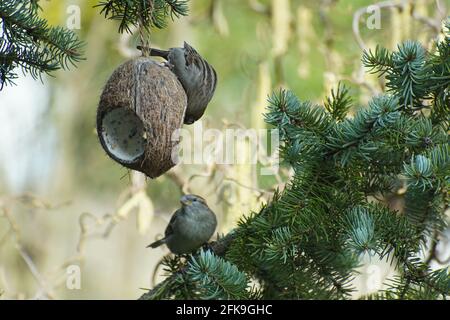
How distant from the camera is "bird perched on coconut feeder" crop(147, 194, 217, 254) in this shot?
2.82 metres

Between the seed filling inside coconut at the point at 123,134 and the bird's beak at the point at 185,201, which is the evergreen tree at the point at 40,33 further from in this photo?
the bird's beak at the point at 185,201

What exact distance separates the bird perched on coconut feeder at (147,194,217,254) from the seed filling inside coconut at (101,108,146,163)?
0.90 meters

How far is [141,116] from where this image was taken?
6.18 ft

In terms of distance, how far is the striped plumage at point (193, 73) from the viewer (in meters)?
2.08

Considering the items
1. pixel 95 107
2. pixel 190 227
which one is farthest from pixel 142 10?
pixel 95 107

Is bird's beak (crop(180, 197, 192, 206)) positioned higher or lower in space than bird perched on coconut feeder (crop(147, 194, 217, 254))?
higher

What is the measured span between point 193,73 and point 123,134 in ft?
0.93

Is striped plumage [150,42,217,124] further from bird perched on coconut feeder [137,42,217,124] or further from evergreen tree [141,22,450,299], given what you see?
evergreen tree [141,22,450,299]

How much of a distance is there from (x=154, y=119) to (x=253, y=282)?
24.3 inches

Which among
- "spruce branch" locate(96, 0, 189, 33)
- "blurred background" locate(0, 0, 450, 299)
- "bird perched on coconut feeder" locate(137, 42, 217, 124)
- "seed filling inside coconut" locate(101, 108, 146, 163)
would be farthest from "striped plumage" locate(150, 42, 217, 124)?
"blurred background" locate(0, 0, 450, 299)

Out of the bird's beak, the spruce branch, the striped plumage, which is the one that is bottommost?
the bird's beak

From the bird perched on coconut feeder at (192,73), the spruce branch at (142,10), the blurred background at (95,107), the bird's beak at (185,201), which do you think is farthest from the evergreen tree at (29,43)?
the blurred background at (95,107)

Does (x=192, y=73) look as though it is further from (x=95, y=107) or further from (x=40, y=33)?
(x=95, y=107)
